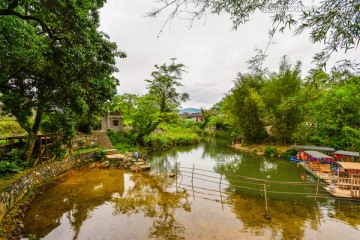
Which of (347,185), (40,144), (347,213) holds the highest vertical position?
(40,144)

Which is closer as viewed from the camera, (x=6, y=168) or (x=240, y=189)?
(x=6, y=168)

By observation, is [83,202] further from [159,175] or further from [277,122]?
[277,122]

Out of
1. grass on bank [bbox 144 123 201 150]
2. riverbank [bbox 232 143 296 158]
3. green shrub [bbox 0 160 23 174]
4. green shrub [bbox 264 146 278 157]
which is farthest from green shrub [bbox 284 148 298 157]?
green shrub [bbox 0 160 23 174]

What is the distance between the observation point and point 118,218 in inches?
261

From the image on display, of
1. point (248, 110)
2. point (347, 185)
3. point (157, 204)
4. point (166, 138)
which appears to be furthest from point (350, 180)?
point (166, 138)

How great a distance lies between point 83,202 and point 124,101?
1252cm

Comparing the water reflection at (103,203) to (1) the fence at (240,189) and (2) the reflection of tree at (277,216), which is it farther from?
(2) the reflection of tree at (277,216)

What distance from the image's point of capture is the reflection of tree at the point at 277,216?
5.91 meters

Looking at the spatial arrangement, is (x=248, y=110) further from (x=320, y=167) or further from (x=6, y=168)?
(x=6, y=168)

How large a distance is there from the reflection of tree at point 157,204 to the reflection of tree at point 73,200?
2.87 ft

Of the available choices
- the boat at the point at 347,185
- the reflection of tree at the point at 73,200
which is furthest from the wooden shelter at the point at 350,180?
the reflection of tree at the point at 73,200

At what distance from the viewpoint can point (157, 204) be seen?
775 cm

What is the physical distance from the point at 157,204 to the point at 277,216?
451 centimetres

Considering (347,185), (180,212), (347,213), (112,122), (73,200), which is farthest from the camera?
(112,122)
